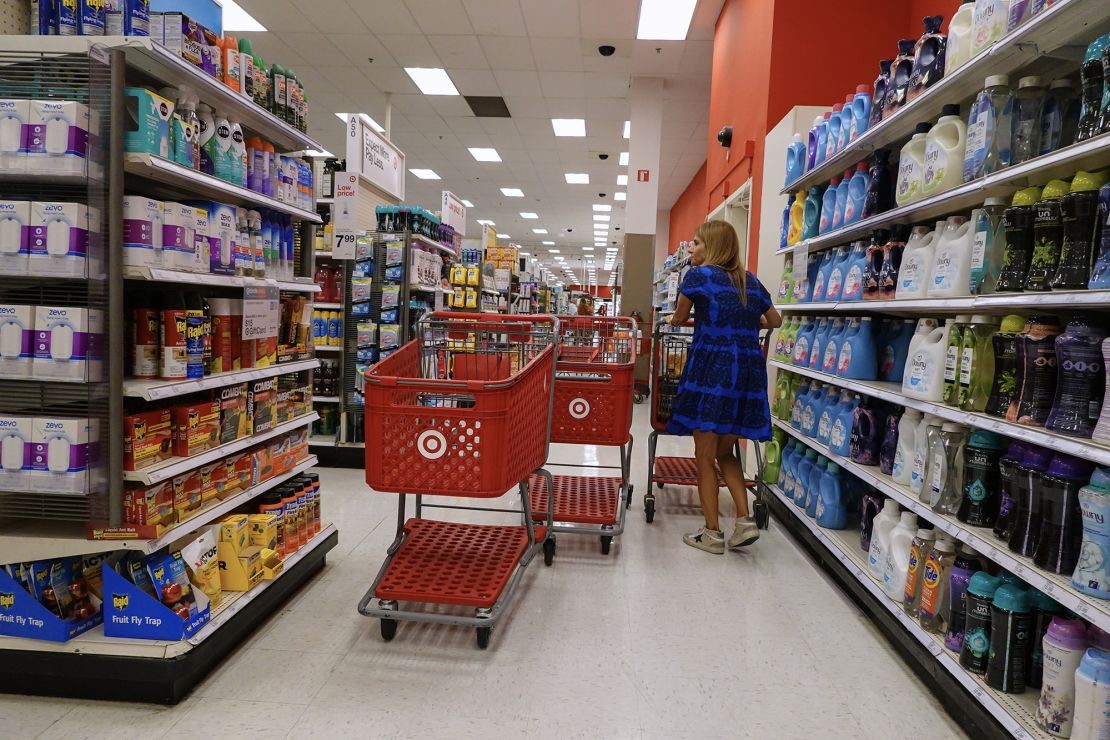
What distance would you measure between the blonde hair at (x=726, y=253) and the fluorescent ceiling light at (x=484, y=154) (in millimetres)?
10294

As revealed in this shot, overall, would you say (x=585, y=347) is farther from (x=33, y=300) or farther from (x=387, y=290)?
(x=33, y=300)

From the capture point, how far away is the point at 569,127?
11172mm

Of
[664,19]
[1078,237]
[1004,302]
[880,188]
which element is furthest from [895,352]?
[664,19]

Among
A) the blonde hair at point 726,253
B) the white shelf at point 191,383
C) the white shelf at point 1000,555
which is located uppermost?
the blonde hair at point 726,253

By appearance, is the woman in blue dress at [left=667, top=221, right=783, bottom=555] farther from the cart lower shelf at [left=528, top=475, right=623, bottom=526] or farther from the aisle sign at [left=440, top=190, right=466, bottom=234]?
the aisle sign at [left=440, top=190, right=466, bottom=234]

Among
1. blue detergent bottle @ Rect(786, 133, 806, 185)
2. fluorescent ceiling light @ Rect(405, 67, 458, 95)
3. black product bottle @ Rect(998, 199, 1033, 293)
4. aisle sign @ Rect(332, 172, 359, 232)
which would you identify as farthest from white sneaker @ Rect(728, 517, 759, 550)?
fluorescent ceiling light @ Rect(405, 67, 458, 95)

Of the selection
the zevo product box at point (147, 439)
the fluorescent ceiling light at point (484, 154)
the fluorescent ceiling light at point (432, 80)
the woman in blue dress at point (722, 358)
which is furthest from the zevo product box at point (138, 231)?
the fluorescent ceiling light at point (484, 154)

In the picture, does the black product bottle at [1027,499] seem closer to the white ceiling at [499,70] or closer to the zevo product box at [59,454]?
the zevo product box at [59,454]

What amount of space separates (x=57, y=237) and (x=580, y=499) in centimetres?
268

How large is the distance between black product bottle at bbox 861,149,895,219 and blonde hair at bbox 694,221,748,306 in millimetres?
619

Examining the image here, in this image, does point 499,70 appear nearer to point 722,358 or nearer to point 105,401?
point 722,358

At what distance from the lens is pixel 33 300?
195 centimetres

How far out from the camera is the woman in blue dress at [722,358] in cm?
325

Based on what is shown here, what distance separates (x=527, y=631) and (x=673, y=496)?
2217 mm
